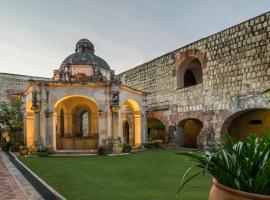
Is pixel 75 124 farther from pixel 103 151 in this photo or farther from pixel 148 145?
pixel 148 145

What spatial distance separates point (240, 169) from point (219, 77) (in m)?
14.3

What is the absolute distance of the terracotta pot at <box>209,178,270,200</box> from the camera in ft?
6.64

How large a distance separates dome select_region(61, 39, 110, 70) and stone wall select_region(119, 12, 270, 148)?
4.89 m

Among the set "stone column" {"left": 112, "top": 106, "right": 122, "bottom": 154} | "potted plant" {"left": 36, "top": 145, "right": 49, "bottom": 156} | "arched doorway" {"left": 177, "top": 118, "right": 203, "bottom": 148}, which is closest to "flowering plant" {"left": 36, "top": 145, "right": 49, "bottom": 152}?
"potted plant" {"left": 36, "top": 145, "right": 49, "bottom": 156}

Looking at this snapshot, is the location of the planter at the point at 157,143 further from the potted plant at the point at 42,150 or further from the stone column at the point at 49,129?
the potted plant at the point at 42,150

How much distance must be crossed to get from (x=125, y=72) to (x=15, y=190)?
20759mm

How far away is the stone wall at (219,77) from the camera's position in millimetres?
13698

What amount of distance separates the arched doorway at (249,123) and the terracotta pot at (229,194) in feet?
45.2

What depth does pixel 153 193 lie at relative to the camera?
587 cm

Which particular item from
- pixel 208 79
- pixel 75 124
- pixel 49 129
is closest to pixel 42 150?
pixel 49 129

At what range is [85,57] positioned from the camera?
763 inches

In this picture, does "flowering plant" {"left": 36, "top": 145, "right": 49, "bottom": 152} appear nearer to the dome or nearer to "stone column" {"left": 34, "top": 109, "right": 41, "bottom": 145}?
"stone column" {"left": 34, "top": 109, "right": 41, "bottom": 145}

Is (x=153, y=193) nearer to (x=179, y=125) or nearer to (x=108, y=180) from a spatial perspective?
(x=108, y=180)

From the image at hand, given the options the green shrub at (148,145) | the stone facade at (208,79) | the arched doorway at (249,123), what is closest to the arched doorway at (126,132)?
the stone facade at (208,79)
